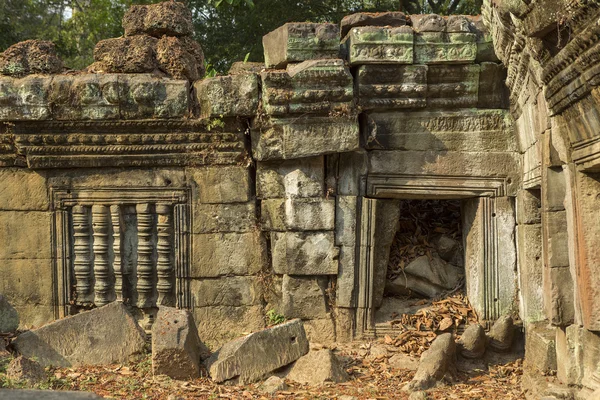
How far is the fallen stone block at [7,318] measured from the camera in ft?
21.5

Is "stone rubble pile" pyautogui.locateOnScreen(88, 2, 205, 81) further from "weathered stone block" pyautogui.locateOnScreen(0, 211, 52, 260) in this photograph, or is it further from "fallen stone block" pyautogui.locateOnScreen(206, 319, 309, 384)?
"fallen stone block" pyautogui.locateOnScreen(206, 319, 309, 384)

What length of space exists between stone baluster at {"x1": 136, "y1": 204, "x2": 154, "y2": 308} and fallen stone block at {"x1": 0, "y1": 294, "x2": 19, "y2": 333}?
4.03ft

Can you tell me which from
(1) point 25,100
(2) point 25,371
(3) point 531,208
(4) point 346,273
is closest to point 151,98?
(1) point 25,100

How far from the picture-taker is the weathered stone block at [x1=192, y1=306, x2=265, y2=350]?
294 inches

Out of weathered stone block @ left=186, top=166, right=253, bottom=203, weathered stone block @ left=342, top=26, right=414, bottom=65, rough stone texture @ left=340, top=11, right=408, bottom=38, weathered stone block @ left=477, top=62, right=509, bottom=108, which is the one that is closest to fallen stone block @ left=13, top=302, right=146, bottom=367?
weathered stone block @ left=186, top=166, right=253, bottom=203

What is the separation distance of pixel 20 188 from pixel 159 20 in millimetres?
2072

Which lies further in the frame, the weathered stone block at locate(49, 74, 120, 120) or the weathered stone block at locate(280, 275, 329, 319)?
the weathered stone block at locate(280, 275, 329, 319)

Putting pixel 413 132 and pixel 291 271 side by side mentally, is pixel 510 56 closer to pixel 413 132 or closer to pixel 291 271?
pixel 413 132

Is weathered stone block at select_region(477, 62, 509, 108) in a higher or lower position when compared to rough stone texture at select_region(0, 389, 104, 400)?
higher

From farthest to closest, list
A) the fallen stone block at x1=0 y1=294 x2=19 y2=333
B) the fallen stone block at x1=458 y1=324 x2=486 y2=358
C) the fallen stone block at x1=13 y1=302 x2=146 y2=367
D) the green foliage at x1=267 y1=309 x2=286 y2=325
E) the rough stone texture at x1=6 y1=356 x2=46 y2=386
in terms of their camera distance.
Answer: the green foliage at x1=267 y1=309 x2=286 y2=325 → the fallen stone block at x1=458 y1=324 x2=486 y2=358 → the fallen stone block at x1=0 y1=294 x2=19 y2=333 → the fallen stone block at x1=13 y1=302 x2=146 y2=367 → the rough stone texture at x1=6 y1=356 x2=46 y2=386

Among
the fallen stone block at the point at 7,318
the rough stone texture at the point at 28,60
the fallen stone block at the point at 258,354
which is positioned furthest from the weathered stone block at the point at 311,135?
the fallen stone block at the point at 7,318

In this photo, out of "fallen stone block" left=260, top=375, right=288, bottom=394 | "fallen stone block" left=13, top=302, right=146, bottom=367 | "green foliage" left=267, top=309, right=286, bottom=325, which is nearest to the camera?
"fallen stone block" left=260, top=375, right=288, bottom=394

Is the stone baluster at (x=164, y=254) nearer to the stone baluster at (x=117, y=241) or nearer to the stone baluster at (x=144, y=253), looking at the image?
the stone baluster at (x=144, y=253)

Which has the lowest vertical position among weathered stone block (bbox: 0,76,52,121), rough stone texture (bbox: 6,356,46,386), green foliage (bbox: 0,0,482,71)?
rough stone texture (bbox: 6,356,46,386)
